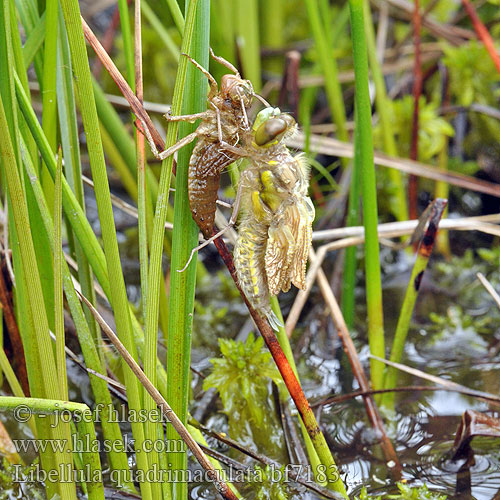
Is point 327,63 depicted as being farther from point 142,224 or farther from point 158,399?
point 158,399

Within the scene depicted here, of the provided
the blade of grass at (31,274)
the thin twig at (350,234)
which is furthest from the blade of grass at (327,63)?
the blade of grass at (31,274)

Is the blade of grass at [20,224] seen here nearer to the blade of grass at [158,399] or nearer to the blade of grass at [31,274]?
the blade of grass at [31,274]

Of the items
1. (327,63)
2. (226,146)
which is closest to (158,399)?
(226,146)

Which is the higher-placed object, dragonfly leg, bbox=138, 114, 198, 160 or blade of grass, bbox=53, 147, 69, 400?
dragonfly leg, bbox=138, 114, 198, 160

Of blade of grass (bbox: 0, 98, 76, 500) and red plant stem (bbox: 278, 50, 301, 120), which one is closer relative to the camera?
blade of grass (bbox: 0, 98, 76, 500)

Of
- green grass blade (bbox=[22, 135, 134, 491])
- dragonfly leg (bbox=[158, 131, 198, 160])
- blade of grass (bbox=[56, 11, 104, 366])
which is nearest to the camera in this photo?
dragonfly leg (bbox=[158, 131, 198, 160])

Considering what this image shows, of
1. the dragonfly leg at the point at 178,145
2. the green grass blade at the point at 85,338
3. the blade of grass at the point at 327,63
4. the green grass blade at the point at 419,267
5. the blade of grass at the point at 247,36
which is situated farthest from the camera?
the blade of grass at the point at 247,36

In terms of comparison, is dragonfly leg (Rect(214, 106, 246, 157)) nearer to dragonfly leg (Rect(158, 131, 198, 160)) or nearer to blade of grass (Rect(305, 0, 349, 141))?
dragonfly leg (Rect(158, 131, 198, 160))

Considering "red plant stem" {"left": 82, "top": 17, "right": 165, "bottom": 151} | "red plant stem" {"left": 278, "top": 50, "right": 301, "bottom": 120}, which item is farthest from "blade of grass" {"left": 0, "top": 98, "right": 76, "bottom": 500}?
"red plant stem" {"left": 278, "top": 50, "right": 301, "bottom": 120}

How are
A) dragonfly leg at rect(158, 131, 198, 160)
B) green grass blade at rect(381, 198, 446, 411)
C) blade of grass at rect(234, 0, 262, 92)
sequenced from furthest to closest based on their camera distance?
blade of grass at rect(234, 0, 262, 92) < green grass blade at rect(381, 198, 446, 411) < dragonfly leg at rect(158, 131, 198, 160)

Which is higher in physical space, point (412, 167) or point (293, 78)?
point (293, 78)

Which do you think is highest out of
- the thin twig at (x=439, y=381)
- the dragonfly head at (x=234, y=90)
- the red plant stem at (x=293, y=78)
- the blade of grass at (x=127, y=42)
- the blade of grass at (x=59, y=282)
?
the red plant stem at (x=293, y=78)
